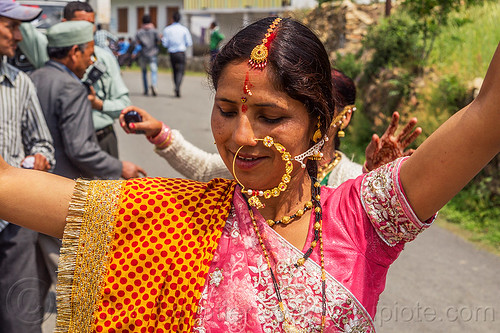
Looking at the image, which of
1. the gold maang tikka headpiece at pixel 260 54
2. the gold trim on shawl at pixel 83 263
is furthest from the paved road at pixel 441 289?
the gold maang tikka headpiece at pixel 260 54

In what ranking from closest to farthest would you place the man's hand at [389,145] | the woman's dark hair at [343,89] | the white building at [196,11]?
the man's hand at [389,145] → the woman's dark hair at [343,89] → the white building at [196,11]

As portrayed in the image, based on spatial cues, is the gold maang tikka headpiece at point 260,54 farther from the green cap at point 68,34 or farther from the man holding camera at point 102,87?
the man holding camera at point 102,87

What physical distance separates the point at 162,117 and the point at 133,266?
10.3 metres

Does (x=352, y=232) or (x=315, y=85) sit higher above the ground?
(x=315, y=85)

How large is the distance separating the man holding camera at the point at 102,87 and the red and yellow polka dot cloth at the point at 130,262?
291cm

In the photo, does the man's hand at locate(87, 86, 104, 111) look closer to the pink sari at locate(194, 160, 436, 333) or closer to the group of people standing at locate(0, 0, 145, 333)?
the group of people standing at locate(0, 0, 145, 333)

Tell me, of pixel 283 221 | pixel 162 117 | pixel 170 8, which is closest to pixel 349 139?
pixel 162 117

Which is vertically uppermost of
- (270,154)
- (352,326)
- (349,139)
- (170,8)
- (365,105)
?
(270,154)

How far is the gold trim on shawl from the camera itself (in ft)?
5.39

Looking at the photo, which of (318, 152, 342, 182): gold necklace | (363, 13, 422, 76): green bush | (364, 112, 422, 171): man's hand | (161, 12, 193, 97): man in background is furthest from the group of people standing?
(161, 12, 193, 97): man in background

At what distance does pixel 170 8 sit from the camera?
33.7 metres

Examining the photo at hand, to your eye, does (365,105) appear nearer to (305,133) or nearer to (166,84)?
(305,133)

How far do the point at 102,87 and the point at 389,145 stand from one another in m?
2.93

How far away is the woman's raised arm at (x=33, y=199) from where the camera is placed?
155 centimetres
